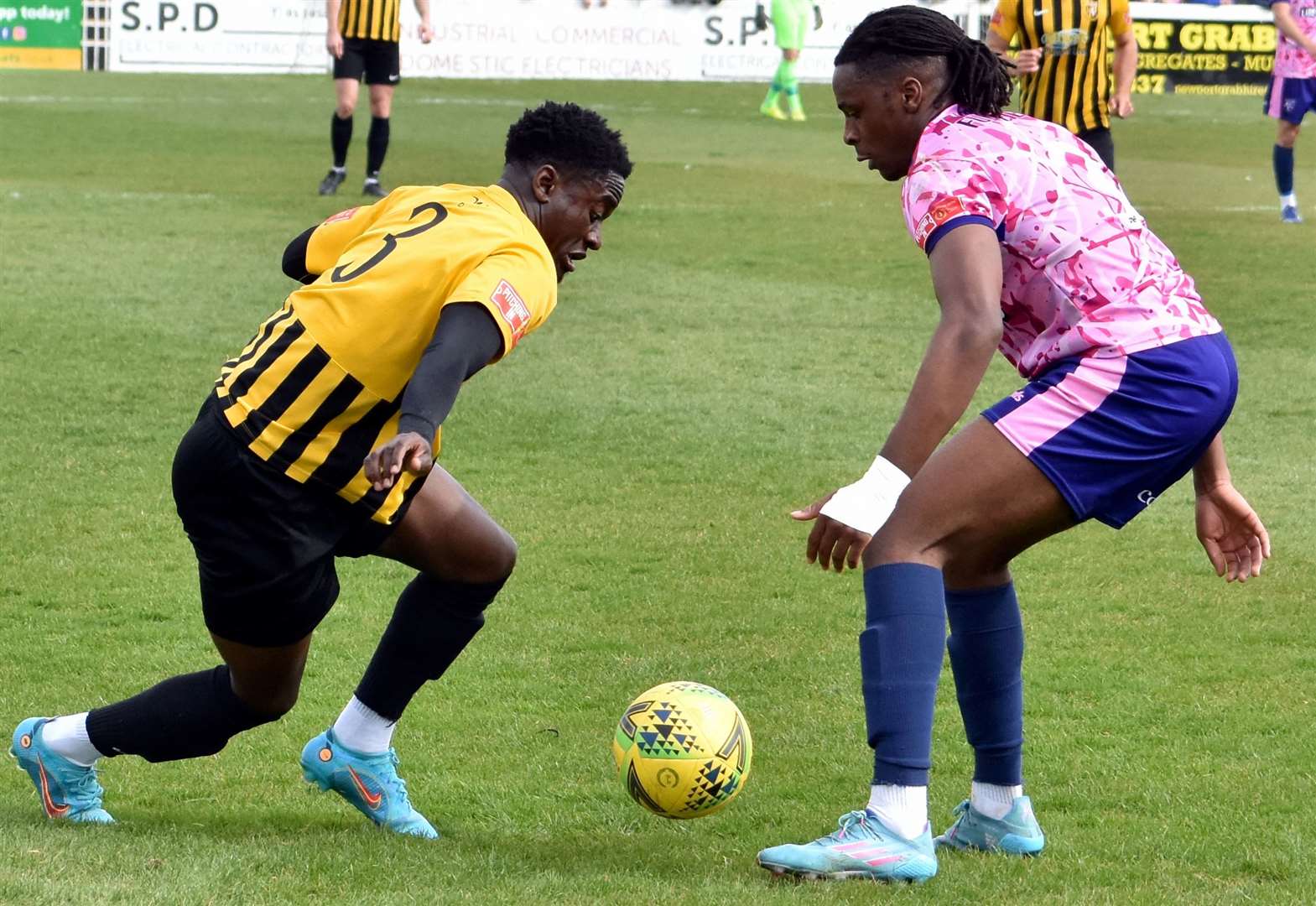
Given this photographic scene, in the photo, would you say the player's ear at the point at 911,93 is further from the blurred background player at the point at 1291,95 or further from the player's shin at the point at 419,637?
the blurred background player at the point at 1291,95

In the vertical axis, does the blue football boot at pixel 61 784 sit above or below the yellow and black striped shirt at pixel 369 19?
above

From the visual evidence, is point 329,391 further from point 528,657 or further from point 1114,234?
point 528,657

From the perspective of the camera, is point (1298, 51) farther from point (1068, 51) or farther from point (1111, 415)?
point (1111, 415)

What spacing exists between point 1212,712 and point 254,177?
13386 millimetres

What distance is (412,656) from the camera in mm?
4176

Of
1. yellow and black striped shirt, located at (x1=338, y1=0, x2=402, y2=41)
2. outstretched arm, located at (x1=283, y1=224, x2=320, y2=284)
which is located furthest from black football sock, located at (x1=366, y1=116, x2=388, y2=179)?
outstretched arm, located at (x1=283, y1=224, x2=320, y2=284)

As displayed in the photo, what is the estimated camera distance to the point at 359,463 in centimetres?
373

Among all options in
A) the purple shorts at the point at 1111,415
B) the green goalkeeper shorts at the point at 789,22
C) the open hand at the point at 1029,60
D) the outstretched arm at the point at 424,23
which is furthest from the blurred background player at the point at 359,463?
the green goalkeeper shorts at the point at 789,22

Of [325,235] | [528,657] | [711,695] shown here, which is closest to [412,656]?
[711,695]

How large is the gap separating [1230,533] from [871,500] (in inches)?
43.3

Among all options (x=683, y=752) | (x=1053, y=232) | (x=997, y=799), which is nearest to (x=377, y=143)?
(x=683, y=752)

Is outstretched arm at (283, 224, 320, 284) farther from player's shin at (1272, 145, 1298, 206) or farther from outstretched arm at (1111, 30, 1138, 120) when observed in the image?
player's shin at (1272, 145, 1298, 206)

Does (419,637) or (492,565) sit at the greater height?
(492,565)

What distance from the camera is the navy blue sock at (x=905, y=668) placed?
11.7 ft
